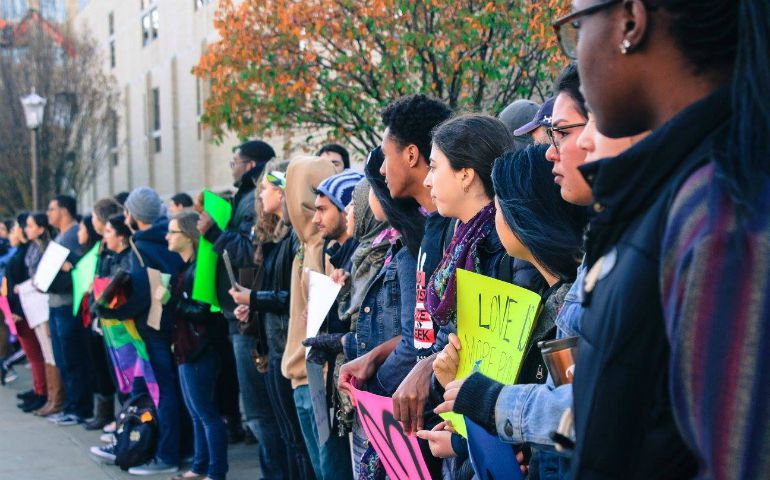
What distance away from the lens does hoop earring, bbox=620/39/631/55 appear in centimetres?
155

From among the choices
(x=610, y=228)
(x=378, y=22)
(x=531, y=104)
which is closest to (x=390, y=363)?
(x=531, y=104)

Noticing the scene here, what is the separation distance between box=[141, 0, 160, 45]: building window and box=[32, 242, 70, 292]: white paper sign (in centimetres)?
1990

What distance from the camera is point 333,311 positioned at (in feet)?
17.3

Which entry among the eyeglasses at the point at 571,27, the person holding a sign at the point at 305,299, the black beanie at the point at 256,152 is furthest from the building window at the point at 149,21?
the eyeglasses at the point at 571,27

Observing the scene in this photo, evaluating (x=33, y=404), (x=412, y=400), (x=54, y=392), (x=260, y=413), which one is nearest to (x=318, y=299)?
(x=260, y=413)

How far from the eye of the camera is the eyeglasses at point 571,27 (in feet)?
5.26

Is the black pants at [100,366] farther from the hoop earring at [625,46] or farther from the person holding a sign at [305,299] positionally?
the hoop earring at [625,46]

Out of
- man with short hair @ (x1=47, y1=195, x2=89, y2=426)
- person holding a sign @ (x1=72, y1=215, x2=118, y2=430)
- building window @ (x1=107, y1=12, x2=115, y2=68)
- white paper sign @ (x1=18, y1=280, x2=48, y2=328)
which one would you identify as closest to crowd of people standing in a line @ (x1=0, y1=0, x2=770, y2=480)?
person holding a sign @ (x1=72, y1=215, x2=118, y2=430)

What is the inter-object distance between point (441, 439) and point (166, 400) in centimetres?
502

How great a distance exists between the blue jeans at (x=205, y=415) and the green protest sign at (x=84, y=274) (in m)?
2.56

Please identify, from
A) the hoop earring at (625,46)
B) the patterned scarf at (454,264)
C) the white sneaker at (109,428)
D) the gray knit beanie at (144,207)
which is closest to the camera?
the hoop earring at (625,46)

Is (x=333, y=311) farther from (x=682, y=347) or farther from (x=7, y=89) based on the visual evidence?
(x=7, y=89)

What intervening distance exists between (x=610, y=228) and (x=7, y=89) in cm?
3089

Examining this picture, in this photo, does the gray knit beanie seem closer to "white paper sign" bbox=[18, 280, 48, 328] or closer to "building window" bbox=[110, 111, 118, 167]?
"white paper sign" bbox=[18, 280, 48, 328]
